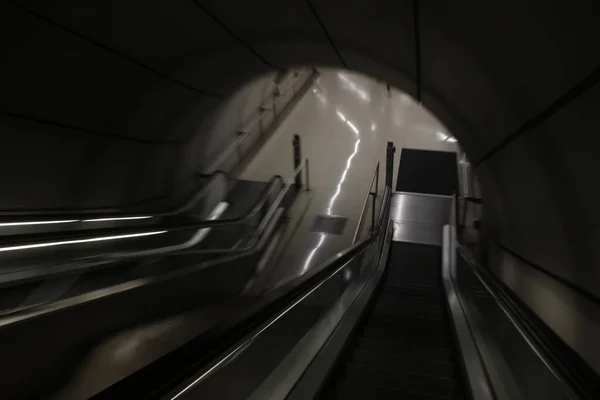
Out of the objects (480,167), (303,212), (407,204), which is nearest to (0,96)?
(480,167)

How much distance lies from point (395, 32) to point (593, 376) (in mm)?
2691

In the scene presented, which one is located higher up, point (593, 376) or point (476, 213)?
point (476, 213)

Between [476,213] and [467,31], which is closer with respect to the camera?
[467,31]

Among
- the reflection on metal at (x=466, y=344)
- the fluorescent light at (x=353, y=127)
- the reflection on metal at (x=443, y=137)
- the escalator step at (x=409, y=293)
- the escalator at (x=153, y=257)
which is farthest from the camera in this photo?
the reflection on metal at (x=443, y=137)

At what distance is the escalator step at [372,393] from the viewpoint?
107 inches

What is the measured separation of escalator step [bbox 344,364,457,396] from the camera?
2924 millimetres

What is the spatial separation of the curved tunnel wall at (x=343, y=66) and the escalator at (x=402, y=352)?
753 mm

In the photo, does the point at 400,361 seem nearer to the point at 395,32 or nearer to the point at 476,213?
the point at 395,32

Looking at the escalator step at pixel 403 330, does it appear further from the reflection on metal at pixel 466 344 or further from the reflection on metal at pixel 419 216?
the reflection on metal at pixel 419 216

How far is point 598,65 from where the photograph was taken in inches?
71.8

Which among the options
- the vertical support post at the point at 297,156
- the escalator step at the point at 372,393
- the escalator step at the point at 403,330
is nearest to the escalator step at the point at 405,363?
the escalator step at the point at 372,393

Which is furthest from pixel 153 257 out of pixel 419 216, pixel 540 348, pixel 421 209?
pixel 421 209

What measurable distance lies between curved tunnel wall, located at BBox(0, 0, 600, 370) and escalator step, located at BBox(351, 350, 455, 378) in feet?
2.64

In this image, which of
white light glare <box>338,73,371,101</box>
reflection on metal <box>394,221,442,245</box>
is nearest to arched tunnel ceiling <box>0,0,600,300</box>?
reflection on metal <box>394,221,442,245</box>
